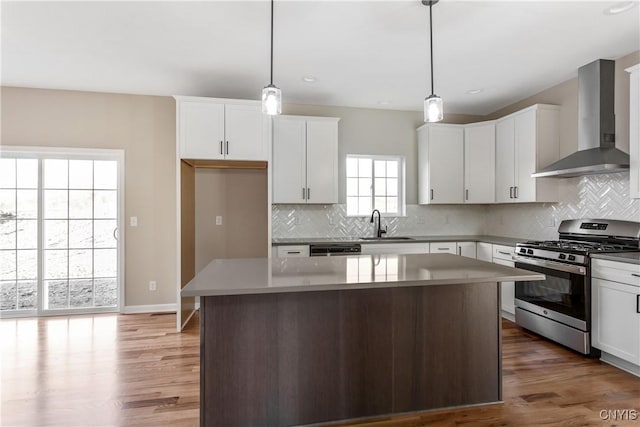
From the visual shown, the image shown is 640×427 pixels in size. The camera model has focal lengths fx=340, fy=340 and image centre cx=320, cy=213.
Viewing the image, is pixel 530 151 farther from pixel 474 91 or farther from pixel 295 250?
pixel 295 250

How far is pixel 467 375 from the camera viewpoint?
7.10 feet

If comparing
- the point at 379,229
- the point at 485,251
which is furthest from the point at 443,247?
the point at 379,229

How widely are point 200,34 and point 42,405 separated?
286 cm

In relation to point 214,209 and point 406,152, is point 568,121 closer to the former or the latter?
point 406,152

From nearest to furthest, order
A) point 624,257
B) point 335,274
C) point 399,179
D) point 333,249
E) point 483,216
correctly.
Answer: point 335,274
point 624,257
point 333,249
point 399,179
point 483,216

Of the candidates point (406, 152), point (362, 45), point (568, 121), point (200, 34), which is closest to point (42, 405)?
point (200, 34)

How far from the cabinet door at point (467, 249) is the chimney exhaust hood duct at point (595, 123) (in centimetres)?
129

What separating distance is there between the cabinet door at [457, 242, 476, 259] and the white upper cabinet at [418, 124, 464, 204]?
2.10ft

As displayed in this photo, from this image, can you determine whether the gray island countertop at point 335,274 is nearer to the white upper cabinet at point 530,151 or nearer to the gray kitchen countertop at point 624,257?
the gray kitchen countertop at point 624,257

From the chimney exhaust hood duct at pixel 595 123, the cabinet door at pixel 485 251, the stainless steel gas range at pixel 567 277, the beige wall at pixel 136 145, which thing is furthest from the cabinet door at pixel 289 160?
the chimney exhaust hood duct at pixel 595 123

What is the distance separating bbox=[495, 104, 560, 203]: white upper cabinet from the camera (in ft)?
12.4

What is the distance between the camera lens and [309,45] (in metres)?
2.90

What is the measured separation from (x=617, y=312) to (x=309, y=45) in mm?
3263

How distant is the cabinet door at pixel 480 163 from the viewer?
4.44 metres
